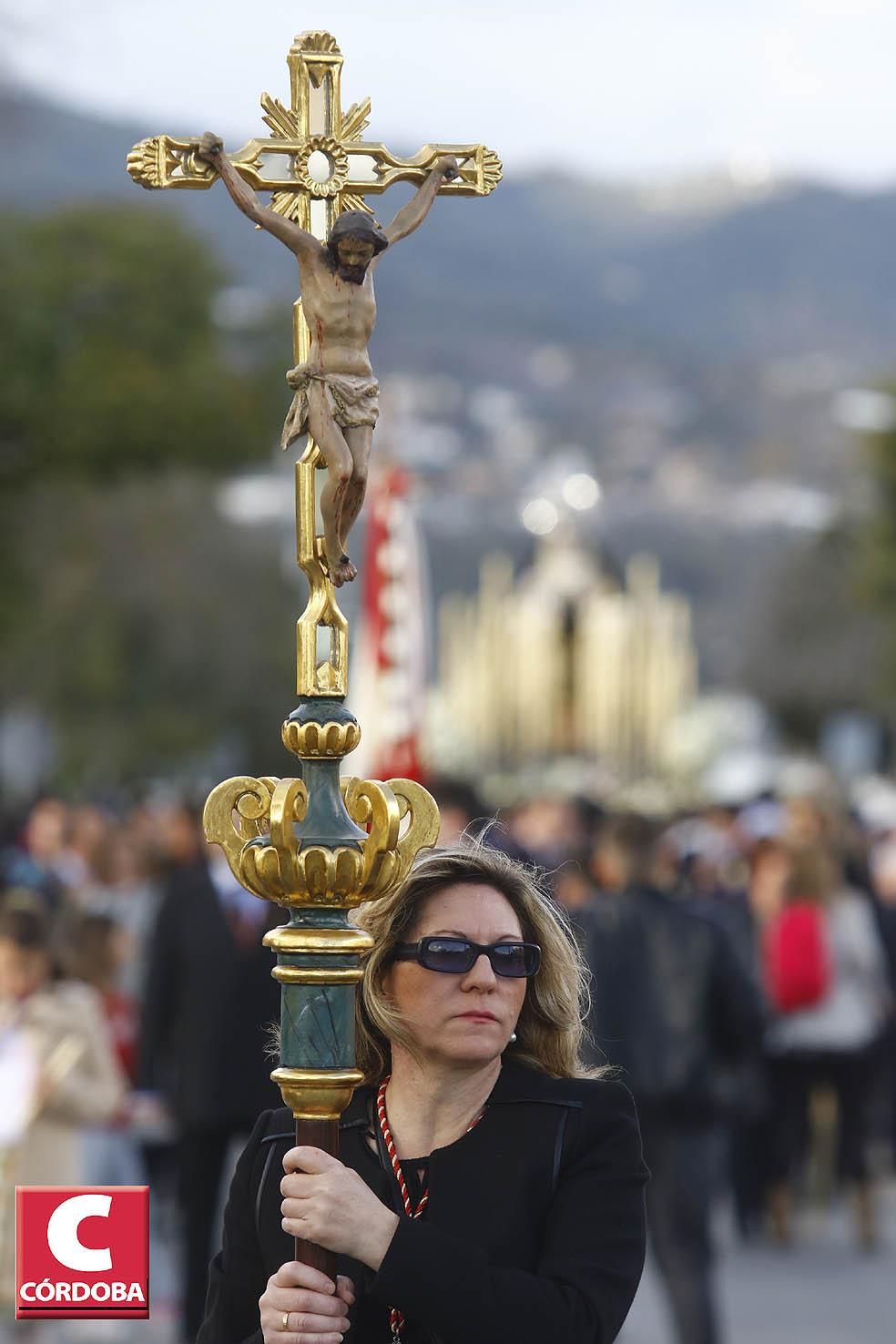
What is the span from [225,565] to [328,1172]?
2299 inches

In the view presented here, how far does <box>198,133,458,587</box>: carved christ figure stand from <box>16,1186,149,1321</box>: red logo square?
2.99 feet

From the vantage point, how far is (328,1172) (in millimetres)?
3127

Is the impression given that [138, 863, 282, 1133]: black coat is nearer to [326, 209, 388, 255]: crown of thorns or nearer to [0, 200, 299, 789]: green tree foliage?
[326, 209, 388, 255]: crown of thorns

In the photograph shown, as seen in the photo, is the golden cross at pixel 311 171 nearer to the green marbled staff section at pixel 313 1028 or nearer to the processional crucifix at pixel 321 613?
the processional crucifix at pixel 321 613

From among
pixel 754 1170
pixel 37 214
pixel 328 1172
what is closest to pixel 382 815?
pixel 328 1172

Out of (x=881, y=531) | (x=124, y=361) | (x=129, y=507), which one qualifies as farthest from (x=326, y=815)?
(x=129, y=507)

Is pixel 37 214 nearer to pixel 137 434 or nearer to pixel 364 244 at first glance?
pixel 137 434

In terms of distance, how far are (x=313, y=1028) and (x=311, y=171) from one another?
3.35 ft

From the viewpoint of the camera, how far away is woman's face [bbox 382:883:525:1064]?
11.1ft

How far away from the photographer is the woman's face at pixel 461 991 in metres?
3.39

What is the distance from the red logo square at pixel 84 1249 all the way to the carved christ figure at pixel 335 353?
35.9 inches

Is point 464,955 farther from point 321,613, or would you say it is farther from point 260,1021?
point 260,1021

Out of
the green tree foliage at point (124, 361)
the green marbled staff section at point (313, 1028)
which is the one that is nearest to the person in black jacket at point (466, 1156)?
the green marbled staff section at point (313, 1028)

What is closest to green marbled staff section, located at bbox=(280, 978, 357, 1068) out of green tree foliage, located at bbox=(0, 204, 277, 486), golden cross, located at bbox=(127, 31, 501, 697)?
golden cross, located at bbox=(127, 31, 501, 697)
